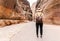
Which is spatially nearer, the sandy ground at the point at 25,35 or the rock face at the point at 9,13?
A: the sandy ground at the point at 25,35

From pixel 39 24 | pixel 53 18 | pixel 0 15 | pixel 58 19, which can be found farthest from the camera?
pixel 53 18

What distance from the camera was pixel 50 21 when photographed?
34594 mm

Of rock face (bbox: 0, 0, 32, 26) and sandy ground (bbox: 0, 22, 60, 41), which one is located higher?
rock face (bbox: 0, 0, 32, 26)

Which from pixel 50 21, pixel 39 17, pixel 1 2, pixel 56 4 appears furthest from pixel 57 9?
pixel 39 17

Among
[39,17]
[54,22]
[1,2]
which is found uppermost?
[1,2]

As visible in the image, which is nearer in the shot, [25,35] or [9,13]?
[25,35]

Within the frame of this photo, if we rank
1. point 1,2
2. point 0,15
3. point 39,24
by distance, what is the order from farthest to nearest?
point 1,2
point 0,15
point 39,24

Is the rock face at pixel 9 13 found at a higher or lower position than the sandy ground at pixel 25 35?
higher

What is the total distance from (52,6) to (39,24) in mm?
24984

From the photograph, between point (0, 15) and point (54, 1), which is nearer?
point (0, 15)

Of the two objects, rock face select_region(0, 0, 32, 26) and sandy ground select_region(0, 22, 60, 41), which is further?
rock face select_region(0, 0, 32, 26)

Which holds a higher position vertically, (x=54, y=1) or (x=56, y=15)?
(x=54, y=1)

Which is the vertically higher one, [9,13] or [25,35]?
[9,13]

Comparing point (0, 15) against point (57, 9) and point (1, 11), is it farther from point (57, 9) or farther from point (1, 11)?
point (57, 9)
